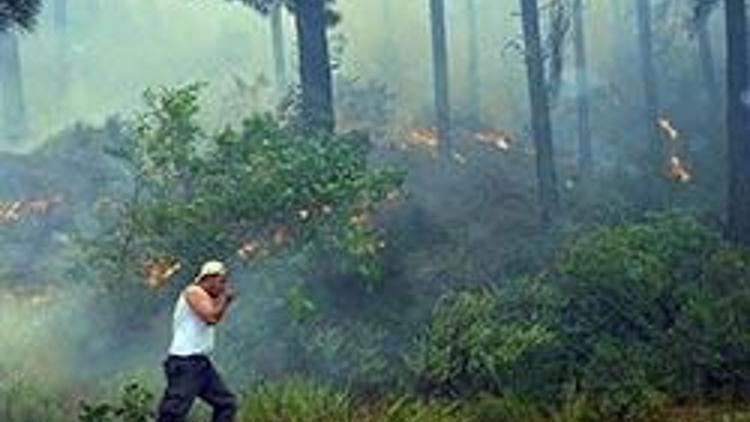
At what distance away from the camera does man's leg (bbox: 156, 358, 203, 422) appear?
1004 cm

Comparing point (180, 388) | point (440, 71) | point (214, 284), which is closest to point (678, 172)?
point (440, 71)

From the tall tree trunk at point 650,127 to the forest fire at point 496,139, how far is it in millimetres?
3582

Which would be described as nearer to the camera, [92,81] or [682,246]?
[682,246]

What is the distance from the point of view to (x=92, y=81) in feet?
140

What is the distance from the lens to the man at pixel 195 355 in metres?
10.0

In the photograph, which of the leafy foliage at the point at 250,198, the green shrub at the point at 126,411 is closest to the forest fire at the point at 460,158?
the leafy foliage at the point at 250,198

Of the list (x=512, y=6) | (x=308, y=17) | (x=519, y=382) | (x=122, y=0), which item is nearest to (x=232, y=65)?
(x=122, y=0)

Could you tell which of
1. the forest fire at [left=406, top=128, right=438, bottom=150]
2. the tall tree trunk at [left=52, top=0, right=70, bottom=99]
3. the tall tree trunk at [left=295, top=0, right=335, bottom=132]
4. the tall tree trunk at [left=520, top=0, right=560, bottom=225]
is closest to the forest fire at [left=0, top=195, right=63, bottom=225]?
the tall tree trunk at [left=295, top=0, right=335, bottom=132]

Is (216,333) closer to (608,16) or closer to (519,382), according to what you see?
(519,382)

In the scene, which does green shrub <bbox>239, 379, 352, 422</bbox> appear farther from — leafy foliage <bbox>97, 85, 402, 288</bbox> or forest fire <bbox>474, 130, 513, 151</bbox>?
forest fire <bbox>474, 130, 513, 151</bbox>

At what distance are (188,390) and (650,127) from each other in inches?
792

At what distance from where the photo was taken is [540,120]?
72.2ft

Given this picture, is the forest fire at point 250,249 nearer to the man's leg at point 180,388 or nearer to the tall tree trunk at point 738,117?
the man's leg at point 180,388

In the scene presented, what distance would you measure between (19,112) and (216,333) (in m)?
22.6
